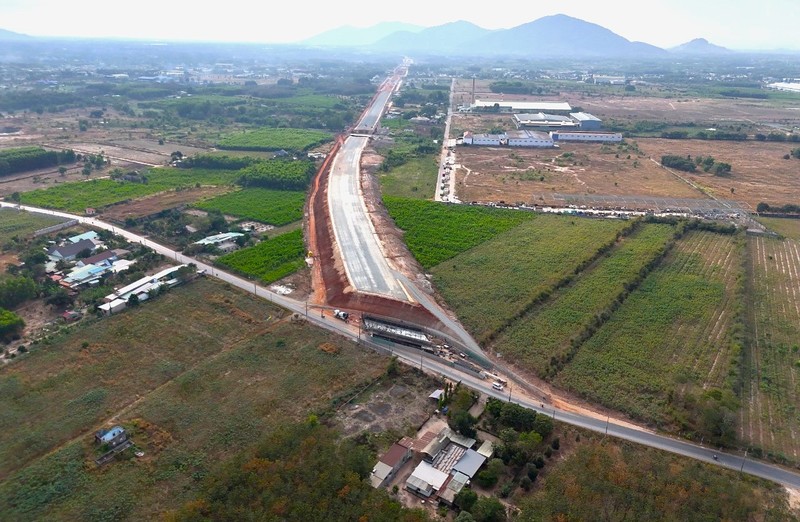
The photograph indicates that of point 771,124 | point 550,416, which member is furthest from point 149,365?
point 771,124

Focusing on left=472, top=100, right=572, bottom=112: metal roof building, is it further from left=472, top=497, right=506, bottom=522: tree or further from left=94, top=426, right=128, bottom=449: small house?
left=94, top=426, right=128, bottom=449: small house

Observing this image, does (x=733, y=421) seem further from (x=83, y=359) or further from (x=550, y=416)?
(x=83, y=359)

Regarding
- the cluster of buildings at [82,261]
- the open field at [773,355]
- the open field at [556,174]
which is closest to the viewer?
the open field at [773,355]

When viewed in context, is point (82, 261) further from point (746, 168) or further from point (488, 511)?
point (746, 168)

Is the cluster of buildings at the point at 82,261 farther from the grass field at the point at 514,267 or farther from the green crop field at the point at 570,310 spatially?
the green crop field at the point at 570,310

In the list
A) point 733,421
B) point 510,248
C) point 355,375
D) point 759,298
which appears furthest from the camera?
point 510,248

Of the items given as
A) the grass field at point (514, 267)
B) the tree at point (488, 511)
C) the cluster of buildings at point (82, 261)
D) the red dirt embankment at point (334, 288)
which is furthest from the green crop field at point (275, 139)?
the tree at point (488, 511)

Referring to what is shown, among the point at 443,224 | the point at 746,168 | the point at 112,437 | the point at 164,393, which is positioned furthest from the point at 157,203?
the point at 746,168
